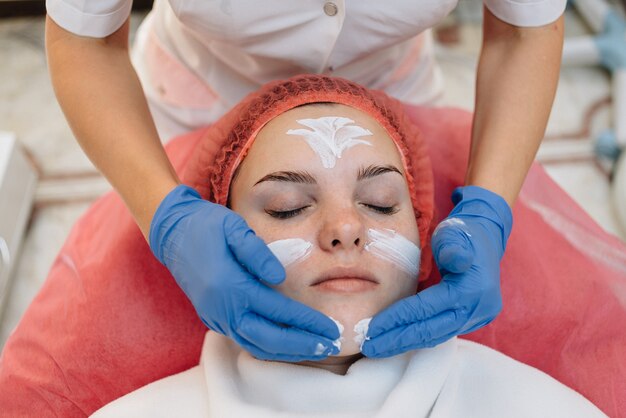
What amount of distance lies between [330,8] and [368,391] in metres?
0.69

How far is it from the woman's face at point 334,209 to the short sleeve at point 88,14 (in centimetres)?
37

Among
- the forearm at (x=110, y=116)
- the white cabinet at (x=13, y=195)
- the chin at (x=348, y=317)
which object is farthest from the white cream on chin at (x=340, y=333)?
the white cabinet at (x=13, y=195)

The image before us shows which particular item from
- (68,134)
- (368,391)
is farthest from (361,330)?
(68,134)

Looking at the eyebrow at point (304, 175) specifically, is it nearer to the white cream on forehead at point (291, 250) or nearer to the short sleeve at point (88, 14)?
the white cream on forehead at point (291, 250)

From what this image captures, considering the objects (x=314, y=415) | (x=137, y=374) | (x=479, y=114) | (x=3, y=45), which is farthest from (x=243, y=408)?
(x=3, y=45)

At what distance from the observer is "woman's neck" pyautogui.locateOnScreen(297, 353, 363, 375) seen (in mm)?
1250

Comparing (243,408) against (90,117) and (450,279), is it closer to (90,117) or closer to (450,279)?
(450,279)

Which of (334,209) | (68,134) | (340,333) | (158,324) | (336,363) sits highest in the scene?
(334,209)

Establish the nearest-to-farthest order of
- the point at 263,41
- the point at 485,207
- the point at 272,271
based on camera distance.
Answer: the point at 272,271, the point at 485,207, the point at 263,41

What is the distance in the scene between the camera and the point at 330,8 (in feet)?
4.39

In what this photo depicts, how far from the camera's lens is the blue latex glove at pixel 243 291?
3.58 ft

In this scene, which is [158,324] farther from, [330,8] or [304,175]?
[330,8]

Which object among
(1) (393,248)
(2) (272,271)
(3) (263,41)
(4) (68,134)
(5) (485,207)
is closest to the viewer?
(2) (272,271)

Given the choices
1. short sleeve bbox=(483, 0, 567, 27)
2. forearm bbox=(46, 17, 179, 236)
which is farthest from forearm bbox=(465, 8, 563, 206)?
forearm bbox=(46, 17, 179, 236)
